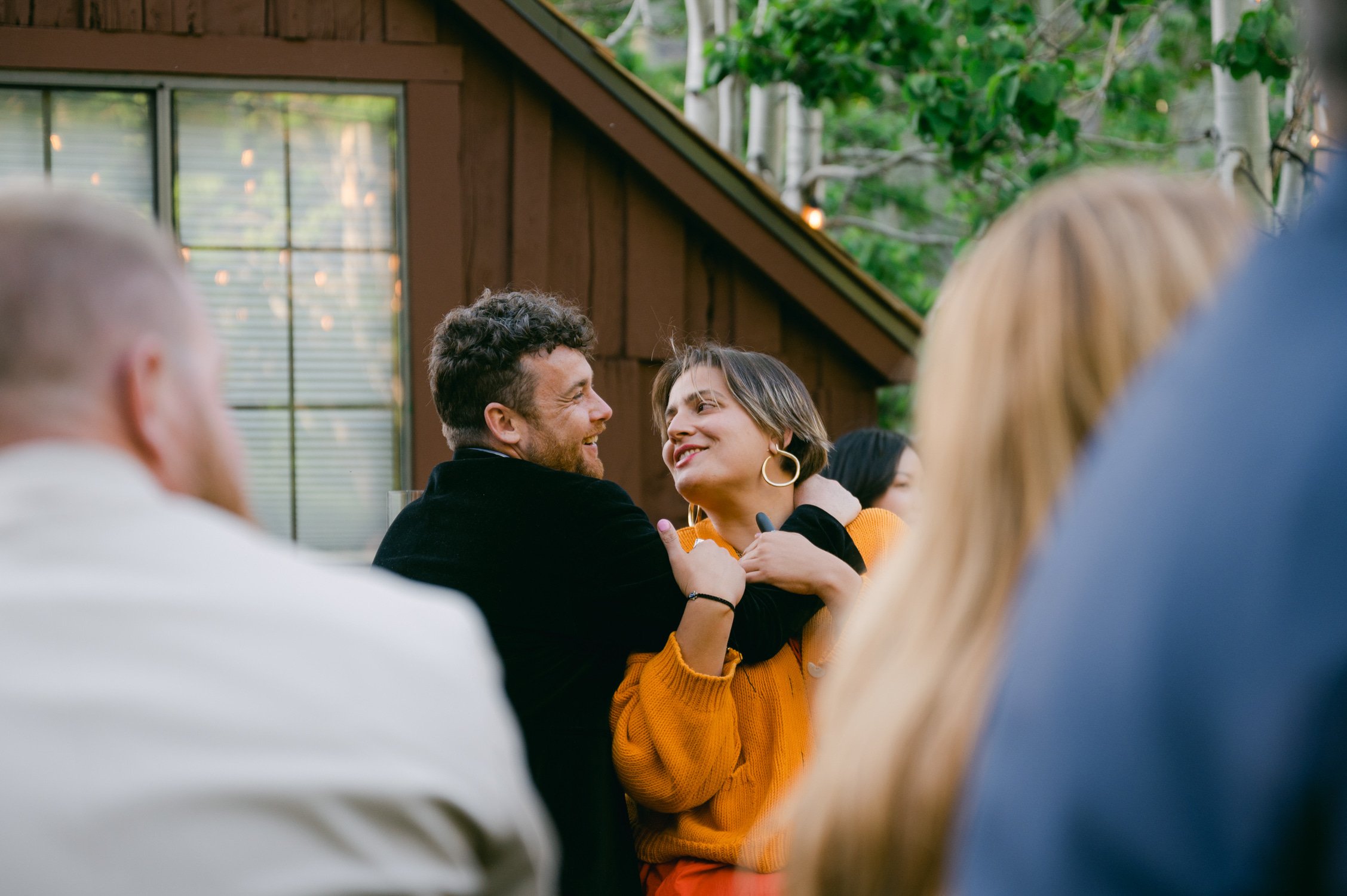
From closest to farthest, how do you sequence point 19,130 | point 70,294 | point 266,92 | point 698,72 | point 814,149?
1. point 70,294
2. point 19,130
3. point 266,92
4. point 698,72
5. point 814,149

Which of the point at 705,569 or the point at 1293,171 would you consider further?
the point at 1293,171

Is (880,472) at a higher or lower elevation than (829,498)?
lower

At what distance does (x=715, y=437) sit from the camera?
10.5ft

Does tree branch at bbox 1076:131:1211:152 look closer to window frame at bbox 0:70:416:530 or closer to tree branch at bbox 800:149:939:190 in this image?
tree branch at bbox 800:149:939:190

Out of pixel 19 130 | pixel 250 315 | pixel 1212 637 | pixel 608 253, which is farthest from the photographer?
pixel 608 253

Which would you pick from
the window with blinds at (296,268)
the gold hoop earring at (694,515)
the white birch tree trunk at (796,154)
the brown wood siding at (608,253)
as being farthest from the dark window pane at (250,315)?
the white birch tree trunk at (796,154)

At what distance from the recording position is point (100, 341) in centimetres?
128

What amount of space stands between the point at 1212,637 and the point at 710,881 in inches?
86.5

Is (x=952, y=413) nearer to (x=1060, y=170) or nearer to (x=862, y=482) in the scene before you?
(x=862, y=482)

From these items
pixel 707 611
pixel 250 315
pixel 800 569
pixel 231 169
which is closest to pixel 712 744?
pixel 707 611

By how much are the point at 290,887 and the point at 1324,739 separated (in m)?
0.93

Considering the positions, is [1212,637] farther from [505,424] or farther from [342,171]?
[342,171]

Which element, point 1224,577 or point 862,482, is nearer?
point 1224,577

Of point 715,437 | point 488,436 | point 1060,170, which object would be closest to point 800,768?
point 715,437
